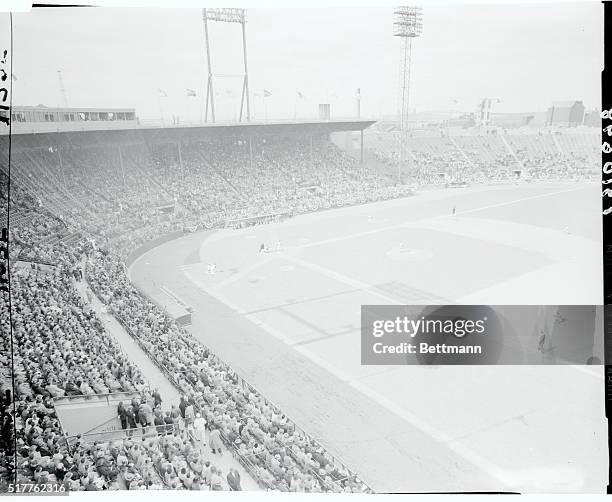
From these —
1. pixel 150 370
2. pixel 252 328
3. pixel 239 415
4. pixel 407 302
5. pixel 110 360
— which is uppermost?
pixel 407 302

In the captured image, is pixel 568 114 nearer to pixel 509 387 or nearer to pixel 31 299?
pixel 509 387

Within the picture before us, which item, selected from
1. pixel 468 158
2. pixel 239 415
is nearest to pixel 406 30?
pixel 239 415

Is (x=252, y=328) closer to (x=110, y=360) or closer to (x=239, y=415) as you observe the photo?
(x=110, y=360)

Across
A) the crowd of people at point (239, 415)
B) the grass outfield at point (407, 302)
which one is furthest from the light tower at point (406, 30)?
the crowd of people at point (239, 415)

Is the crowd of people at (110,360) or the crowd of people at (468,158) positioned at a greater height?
the crowd of people at (468,158)

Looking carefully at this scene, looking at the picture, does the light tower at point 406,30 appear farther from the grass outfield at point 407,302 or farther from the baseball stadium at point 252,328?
the grass outfield at point 407,302

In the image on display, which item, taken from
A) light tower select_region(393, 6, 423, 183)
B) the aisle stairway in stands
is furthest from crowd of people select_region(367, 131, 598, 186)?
the aisle stairway in stands
